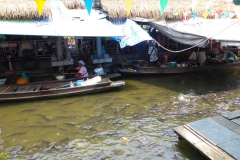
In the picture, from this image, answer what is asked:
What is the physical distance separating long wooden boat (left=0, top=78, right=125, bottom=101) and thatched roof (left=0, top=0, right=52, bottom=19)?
9.64ft

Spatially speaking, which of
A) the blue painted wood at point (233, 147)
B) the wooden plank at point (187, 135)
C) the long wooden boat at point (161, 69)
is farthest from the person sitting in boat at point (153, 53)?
the blue painted wood at point (233, 147)

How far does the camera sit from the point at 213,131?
16.6 feet

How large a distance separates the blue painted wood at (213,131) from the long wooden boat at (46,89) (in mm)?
4907

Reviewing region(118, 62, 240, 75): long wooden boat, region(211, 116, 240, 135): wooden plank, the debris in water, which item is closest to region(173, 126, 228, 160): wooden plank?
region(211, 116, 240, 135): wooden plank

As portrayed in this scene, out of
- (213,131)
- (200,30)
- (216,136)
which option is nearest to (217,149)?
(216,136)

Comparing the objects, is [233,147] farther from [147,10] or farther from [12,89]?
[147,10]

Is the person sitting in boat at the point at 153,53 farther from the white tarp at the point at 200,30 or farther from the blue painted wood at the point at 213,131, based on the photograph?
the blue painted wood at the point at 213,131

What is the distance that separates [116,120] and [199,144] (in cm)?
310

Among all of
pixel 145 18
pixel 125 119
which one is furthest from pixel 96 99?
pixel 145 18

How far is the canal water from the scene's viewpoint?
5.56m

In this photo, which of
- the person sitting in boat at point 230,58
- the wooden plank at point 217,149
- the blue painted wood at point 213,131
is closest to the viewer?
the wooden plank at point 217,149

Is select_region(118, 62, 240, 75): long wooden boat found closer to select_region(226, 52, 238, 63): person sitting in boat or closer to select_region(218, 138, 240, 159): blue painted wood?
select_region(226, 52, 238, 63): person sitting in boat

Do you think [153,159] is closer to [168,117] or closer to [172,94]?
[168,117]

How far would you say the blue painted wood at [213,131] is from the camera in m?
4.79
